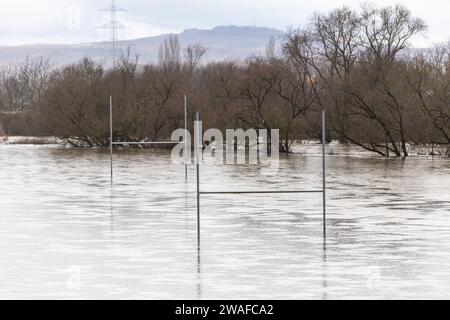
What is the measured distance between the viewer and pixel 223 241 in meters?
13.7

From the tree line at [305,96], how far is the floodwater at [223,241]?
19.6 metres

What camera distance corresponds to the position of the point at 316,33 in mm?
66062

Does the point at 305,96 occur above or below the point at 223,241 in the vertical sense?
above

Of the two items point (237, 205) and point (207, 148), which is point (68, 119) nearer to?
point (207, 148)

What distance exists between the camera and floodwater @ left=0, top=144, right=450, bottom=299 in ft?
32.4

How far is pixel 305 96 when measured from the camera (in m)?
62.8

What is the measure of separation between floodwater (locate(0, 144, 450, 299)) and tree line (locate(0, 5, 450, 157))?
19.6 meters

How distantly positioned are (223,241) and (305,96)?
163 ft

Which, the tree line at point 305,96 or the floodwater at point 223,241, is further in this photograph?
the tree line at point 305,96

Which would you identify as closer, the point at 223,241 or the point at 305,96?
the point at 223,241

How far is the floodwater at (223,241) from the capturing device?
9875 mm

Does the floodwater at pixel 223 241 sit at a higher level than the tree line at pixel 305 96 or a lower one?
lower

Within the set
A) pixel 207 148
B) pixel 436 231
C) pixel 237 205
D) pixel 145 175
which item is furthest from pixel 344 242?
pixel 207 148

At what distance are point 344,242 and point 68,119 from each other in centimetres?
5088
